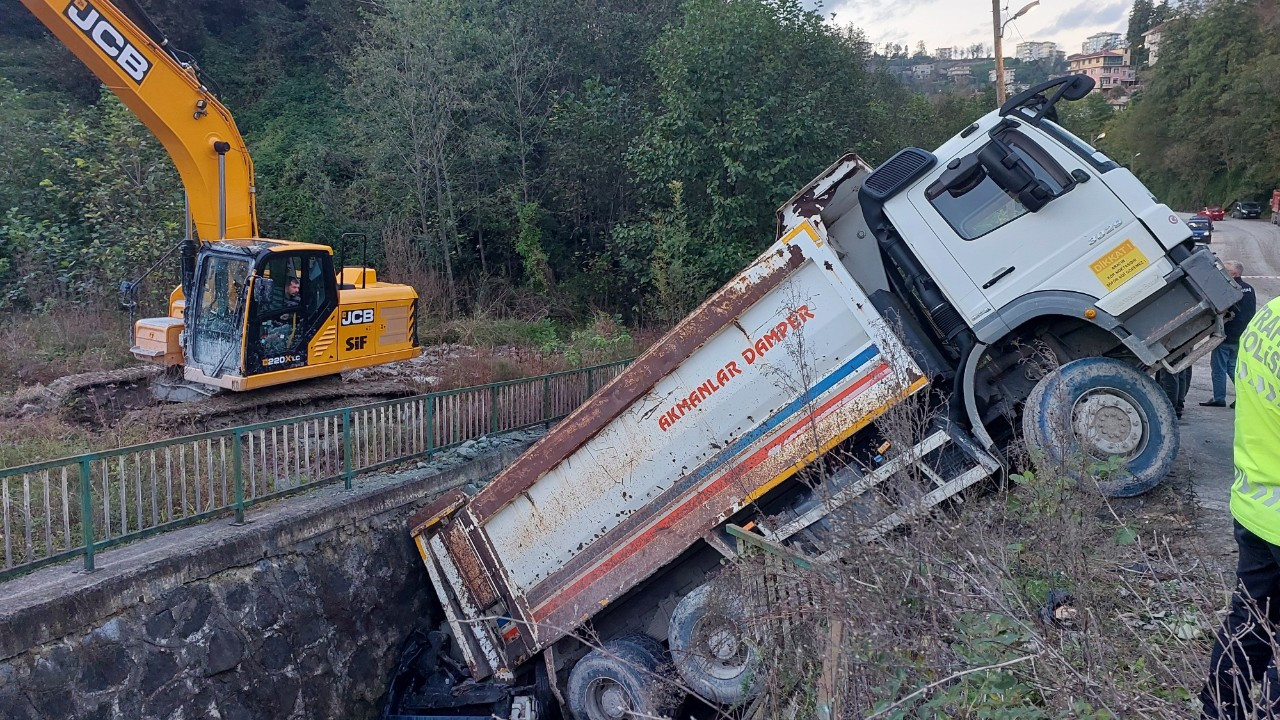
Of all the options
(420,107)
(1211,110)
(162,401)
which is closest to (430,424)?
(162,401)

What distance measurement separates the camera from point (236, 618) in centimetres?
559

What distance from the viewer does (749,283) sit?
5387 mm

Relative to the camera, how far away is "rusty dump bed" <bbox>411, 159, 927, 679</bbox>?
5168mm

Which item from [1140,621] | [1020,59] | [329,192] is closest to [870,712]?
[1140,621]

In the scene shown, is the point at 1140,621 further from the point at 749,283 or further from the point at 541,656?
the point at 541,656

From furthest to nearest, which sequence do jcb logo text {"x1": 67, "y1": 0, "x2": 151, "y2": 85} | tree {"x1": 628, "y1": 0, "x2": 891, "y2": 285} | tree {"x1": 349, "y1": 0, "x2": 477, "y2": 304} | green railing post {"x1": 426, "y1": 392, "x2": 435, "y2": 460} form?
tree {"x1": 349, "y1": 0, "x2": 477, "y2": 304} < tree {"x1": 628, "y1": 0, "x2": 891, "y2": 285} < jcb logo text {"x1": 67, "y1": 0, "x2": 151, "y2": 85} < green railing post {"x1": 426, "y1": 392, "x2": 435, "y2": 460}

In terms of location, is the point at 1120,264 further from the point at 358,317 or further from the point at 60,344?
the point at 60,344

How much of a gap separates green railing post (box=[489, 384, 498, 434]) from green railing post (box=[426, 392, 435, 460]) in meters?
0.85

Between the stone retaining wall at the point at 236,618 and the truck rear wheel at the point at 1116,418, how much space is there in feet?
16.3

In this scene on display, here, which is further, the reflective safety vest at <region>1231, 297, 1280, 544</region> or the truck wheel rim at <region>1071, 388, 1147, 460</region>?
the truck wheel rim at <region>1071, 388, 1147, 460</region>

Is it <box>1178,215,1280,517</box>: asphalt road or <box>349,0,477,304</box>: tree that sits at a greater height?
<box>349,0,477,304</box>: tree

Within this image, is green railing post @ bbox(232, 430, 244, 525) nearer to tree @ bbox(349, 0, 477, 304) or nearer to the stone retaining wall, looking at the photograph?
the stone retaining wall

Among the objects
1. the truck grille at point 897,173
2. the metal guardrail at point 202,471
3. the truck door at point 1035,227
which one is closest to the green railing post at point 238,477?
the metal guardrail at point 202,471

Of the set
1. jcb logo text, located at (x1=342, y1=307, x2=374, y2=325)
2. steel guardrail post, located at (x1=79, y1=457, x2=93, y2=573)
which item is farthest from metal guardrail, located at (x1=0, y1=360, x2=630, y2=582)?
jcb logo text, located at (x1=342, y1=307, x2=374, y2=325)
